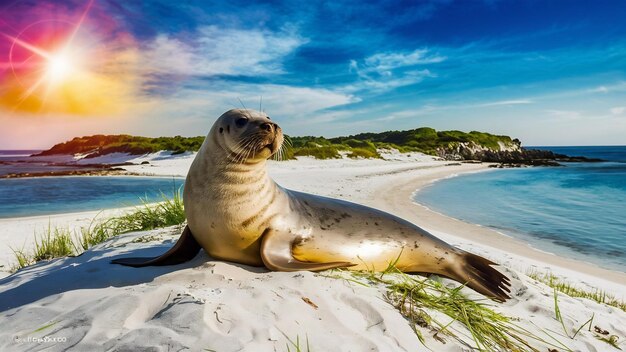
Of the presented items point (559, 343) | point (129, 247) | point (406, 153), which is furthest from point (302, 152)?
point (559, 343)

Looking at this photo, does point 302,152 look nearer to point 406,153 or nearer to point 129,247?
point 406,153

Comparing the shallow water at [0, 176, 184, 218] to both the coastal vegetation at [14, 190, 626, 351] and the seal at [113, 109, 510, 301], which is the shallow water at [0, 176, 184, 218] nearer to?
the seal at [113, 109, 510, 301]

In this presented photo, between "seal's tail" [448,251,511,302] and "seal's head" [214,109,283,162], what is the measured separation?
200 cm

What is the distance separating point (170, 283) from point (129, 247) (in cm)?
189

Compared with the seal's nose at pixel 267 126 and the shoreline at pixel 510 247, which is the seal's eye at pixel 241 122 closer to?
the seal's nose at pixel 267 126

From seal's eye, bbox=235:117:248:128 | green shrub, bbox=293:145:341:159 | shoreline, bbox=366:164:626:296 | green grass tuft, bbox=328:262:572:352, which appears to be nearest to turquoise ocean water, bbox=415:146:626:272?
shoreline, bbox=366:164:626:296

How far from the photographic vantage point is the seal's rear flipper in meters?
3.12

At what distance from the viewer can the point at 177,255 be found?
3.16 m

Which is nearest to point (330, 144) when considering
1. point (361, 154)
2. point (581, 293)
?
point (361, 154)

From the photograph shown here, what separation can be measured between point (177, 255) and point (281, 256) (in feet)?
2.78

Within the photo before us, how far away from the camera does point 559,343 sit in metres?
2.50

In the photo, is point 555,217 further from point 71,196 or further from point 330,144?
point 330,144

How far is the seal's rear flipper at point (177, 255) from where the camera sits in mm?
3122

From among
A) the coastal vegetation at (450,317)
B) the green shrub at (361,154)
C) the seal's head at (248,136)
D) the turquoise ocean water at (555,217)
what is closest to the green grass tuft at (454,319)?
the coastal vegetation at (450,317)
